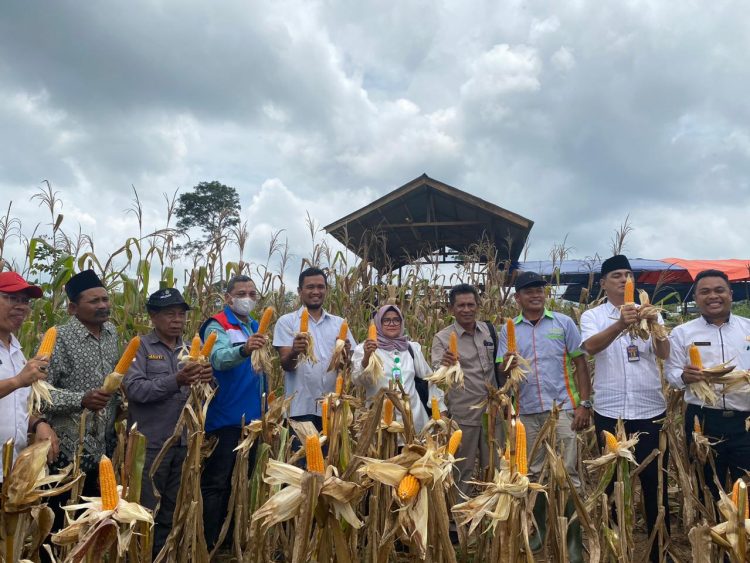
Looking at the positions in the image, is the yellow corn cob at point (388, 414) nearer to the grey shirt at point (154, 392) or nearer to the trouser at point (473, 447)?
the grey shirt at point (154, 392)

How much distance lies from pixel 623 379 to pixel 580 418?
0.41 m

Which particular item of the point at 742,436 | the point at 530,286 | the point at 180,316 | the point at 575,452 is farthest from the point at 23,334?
the point at 742,436

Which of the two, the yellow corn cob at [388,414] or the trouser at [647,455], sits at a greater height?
the yellow corn cob at [388,414]

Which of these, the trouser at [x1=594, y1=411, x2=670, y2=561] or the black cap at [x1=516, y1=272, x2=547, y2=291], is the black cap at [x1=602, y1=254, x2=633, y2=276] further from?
the trouser at [x1=594, y1=411, x2=670, y2=561]

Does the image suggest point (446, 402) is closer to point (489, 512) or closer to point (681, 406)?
point (681, 406)

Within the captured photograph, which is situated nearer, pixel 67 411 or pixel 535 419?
pixel 67 411

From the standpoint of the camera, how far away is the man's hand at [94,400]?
2.63 meters

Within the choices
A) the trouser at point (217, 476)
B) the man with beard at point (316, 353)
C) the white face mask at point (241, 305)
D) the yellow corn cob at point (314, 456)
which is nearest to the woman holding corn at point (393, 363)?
the man with beard at point (316, 353)

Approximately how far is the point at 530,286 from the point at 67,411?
3.06 metres

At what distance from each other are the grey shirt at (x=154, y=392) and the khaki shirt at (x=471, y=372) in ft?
5.91

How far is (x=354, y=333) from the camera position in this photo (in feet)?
17.8

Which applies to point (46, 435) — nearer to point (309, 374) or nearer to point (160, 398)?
point (160, 398)

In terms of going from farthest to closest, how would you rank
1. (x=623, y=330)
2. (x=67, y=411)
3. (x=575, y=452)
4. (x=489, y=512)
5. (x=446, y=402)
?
(x=446, y=402) < (x=575, y=452) < (x=623, y=330) < (x=67, y=411) < (x=489, y=512)

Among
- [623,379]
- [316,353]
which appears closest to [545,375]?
[623,379]
